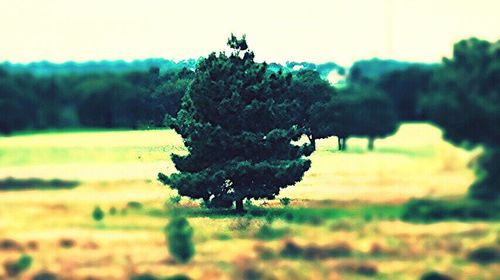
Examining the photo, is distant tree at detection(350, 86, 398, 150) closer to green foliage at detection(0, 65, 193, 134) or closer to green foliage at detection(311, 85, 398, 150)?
green foliage at detection(311, 85, 398, 150)

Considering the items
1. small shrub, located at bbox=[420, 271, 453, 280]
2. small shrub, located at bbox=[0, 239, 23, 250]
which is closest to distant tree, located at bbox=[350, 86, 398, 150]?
small shrub, located at bbox=[420, 271, 453, 280]

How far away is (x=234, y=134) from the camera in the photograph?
91.6 feet

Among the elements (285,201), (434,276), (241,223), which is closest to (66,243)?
(241,223)

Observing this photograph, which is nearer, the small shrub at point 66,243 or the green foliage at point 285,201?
the small shrub at point 66,243

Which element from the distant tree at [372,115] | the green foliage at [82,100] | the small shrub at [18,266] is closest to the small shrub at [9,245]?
the small shrub at [18,266]

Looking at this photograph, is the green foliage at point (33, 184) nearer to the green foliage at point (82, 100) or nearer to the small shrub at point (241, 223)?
the green foliage at point (82, 100)

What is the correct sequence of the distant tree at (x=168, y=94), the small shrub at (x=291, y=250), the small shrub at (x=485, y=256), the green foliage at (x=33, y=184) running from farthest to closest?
the green foliage at (x=33, y=184)
the distant tree at (x=168, y=94)
the small shrub at (x=291, y=250)
the small shrub at (x=485, y=256)

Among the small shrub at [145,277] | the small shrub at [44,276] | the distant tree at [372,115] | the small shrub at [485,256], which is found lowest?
the small shrub at [44,276]

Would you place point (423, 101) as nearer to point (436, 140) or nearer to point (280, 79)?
point (436, 140)

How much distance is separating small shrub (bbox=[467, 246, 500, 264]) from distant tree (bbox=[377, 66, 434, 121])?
9.08 feet

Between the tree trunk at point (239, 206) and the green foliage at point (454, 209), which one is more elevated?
the green foliage at point (454, 209)

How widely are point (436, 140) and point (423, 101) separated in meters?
0.46

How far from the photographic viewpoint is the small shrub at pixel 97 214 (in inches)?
919

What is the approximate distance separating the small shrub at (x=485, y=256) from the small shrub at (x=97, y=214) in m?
12.2
